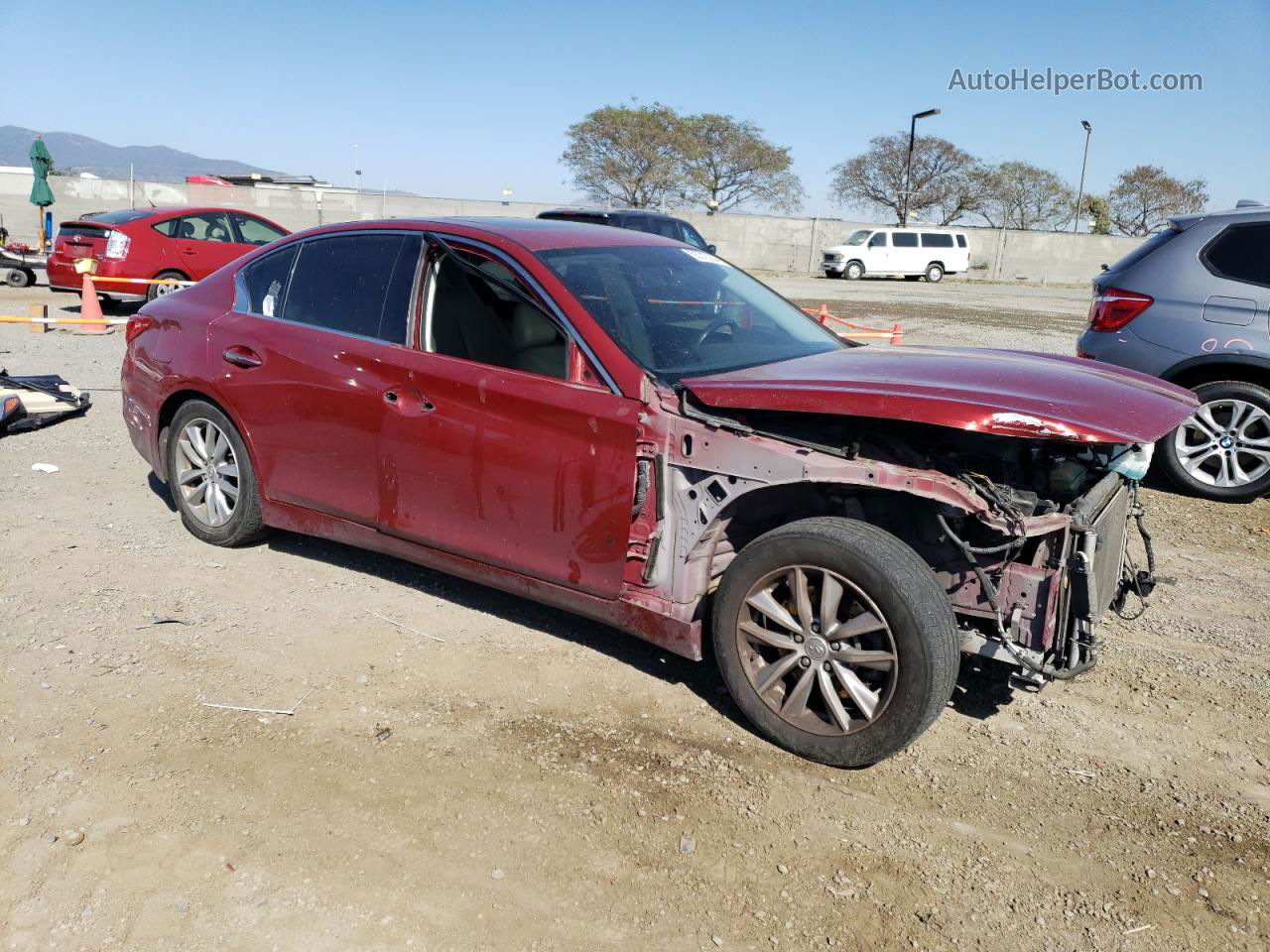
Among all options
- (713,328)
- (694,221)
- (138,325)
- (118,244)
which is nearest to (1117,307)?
(713,328)

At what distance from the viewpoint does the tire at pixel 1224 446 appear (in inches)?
260

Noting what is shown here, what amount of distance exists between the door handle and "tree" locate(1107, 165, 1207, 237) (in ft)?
209

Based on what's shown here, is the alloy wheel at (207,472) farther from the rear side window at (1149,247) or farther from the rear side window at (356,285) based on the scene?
the rear side window at (1149,247)

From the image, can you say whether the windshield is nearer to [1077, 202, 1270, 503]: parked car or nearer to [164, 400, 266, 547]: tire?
[164, 400, 266, 547]: tire

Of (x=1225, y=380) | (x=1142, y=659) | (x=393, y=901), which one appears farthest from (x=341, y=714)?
(x=1225, y=380)

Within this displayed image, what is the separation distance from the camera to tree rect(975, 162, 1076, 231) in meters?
63.2

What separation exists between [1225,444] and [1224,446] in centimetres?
1

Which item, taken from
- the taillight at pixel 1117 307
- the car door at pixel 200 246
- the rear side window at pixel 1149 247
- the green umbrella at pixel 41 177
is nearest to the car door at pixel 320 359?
the taillight at pixel 1117 307

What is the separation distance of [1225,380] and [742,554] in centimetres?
471

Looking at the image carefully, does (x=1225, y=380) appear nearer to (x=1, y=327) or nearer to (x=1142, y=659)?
(x=1142, y=659)

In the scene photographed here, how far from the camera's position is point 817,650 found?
340cm

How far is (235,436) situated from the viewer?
508 centimetres

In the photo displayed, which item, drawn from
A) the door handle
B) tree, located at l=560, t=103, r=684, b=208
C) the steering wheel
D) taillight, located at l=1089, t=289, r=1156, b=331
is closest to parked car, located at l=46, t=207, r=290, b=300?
the door handle

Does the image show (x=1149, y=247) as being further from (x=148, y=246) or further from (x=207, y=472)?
(x=148, y=246)
